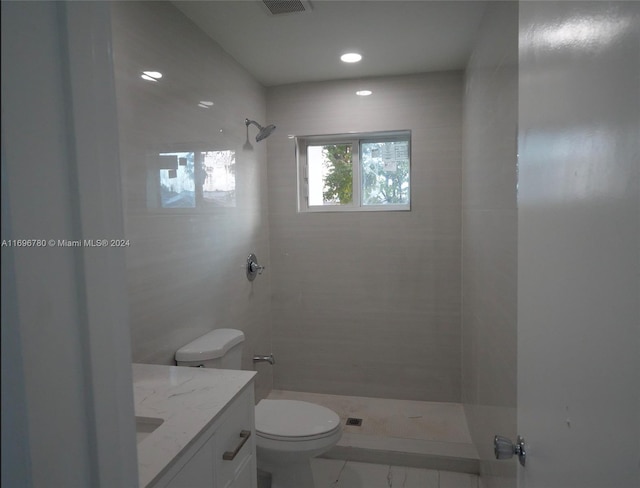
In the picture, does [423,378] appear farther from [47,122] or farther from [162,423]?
[47,122]

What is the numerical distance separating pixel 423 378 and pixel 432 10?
234cm

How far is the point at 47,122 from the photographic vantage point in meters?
0.35

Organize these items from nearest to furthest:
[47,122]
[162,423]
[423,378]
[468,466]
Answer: [47,122] → [162,423] → [468,466] → [423,378]

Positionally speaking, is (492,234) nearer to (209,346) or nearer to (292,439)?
(292,439)

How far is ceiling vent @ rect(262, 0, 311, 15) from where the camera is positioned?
1.80 m

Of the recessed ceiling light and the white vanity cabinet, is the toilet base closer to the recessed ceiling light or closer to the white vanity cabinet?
the white vanity cabinet

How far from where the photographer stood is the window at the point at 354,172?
296 centimetres

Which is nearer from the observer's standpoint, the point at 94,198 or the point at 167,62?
the point at 94,198

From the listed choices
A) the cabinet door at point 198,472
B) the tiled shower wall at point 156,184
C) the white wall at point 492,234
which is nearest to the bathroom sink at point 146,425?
the cabinet door at point 198,472

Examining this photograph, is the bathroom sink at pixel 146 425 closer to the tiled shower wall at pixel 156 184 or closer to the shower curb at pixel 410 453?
the tiled shower wall at pixel 156 184

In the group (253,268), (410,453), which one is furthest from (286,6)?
(410,453)

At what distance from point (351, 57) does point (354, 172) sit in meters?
0.83

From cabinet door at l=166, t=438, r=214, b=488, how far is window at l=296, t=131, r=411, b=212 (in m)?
2.13

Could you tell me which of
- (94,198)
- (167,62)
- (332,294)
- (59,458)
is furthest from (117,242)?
(332,294)
